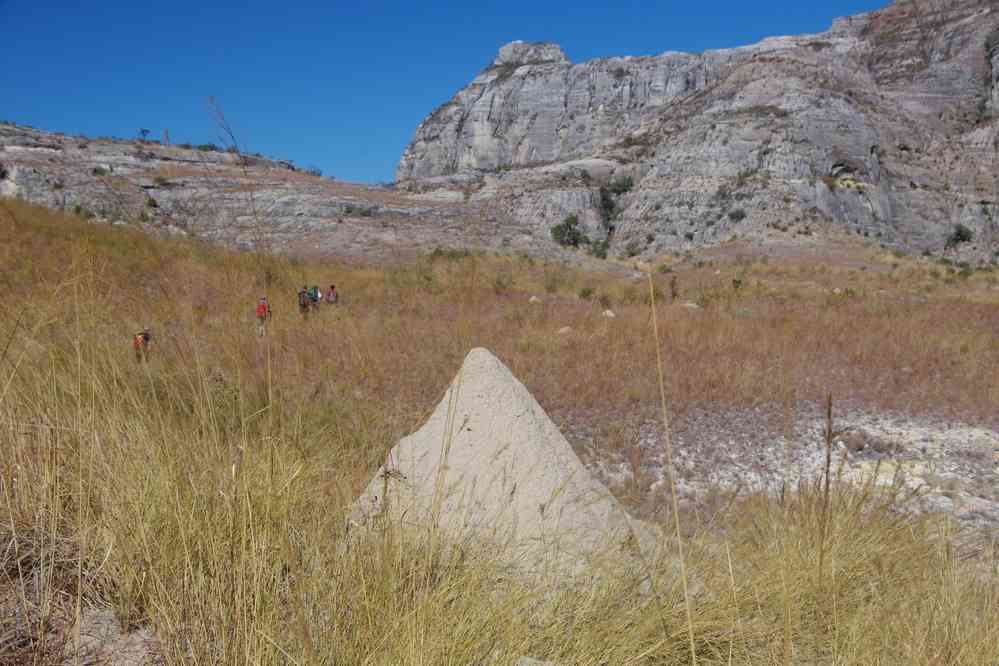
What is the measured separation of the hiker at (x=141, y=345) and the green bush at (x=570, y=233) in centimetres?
2812

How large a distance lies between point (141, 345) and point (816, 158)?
124ft

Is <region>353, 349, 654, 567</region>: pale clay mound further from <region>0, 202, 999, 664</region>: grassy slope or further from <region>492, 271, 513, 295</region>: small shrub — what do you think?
<region>492, 271, 513, 295</region>: small shrub

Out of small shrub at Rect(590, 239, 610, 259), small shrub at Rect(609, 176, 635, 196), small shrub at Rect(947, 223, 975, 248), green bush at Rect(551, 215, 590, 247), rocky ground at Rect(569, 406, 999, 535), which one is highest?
small shrub at Rect(609, 176, 635, 196)

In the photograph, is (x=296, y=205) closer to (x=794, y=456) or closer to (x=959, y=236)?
(x=794, y=456)

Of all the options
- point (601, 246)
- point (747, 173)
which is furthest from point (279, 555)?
point (747, 173)

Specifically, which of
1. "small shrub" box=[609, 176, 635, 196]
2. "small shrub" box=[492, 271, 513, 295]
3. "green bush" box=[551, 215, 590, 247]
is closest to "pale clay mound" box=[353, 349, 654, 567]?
"small shrub" box=[492, 271, 513, 295]

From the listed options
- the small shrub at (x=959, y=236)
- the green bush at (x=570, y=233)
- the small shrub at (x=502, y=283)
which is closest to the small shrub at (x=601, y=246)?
the green bush at (x=570, y=233)

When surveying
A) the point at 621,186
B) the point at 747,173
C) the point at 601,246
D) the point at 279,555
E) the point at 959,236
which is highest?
the point at 621,186

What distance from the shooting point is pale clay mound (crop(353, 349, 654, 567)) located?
2.26 meters

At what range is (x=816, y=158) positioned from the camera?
105 ft

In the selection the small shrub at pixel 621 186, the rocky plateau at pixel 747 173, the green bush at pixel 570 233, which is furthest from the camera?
the small shrub at pixel 621 186

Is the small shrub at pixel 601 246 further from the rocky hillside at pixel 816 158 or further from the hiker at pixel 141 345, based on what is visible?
the hiker at pixel 141 345

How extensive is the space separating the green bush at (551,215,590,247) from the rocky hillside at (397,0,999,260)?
101 cm

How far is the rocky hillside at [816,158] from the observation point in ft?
103
